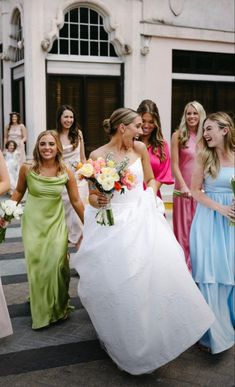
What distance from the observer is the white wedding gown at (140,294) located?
12.4 feet

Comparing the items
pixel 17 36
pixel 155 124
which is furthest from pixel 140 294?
pixel 17 36

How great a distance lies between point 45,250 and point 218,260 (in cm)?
164

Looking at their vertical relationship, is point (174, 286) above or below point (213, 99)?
below

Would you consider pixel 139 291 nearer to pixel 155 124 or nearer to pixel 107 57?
pixel 155 124

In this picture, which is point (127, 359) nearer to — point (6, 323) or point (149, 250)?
point (149, 250)

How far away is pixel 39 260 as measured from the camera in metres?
4.94

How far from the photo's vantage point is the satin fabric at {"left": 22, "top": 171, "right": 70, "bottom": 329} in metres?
4.94

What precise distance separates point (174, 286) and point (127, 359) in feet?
2.11

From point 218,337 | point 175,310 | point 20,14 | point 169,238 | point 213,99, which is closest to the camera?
point 175,310

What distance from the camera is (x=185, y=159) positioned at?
633 centimetres

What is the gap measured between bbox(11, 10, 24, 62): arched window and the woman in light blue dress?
35.3 feet

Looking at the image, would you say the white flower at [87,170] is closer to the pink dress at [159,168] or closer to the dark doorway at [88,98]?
the pink dress at [159,168]

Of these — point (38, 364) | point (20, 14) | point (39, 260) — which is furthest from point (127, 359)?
point (20, 14)

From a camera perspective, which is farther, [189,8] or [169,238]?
[189,8]
